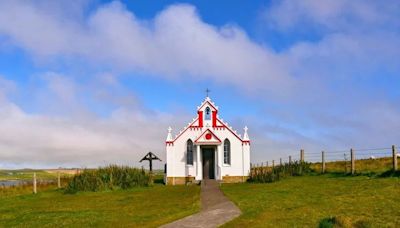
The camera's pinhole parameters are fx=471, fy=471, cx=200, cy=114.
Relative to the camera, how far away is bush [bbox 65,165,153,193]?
3216 centimetres

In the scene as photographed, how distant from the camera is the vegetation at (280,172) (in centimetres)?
3572

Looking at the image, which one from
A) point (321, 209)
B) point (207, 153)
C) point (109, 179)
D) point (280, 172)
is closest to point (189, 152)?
point (207, 153)

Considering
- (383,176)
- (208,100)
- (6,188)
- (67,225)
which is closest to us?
(67,225)

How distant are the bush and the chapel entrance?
5.67 m

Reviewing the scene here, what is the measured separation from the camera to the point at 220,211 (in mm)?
17266

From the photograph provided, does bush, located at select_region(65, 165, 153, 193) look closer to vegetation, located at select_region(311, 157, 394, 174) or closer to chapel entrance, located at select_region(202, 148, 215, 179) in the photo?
chapel entrance, located at select_region(202, 148, 215, 179)

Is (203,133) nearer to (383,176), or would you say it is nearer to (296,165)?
(296,165)

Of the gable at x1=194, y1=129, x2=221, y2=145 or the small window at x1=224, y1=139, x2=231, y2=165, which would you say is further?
the small window at x1=224, y1=139, x2=231, y2=165

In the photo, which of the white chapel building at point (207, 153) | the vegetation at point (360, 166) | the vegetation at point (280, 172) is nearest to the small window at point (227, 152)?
the white chapel building at point (207, 153)

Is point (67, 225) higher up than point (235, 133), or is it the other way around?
point (235, 133)

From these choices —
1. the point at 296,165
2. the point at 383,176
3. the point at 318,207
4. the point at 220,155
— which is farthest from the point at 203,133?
the point at 318,207

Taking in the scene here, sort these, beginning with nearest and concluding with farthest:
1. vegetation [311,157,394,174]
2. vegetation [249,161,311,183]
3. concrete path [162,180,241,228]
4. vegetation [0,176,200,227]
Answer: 1. concrete path [162,180,241,228]
2. vegetation [0,176,200,227]
3. vegetation [249,161,311,183]
4. vegetation [311,157,394,174]

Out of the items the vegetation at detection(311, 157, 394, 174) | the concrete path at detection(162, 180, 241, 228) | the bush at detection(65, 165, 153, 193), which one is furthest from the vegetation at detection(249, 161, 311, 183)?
the concrete path at detection(162, 180, 241, 228)

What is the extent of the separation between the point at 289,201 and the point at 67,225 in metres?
8.77
